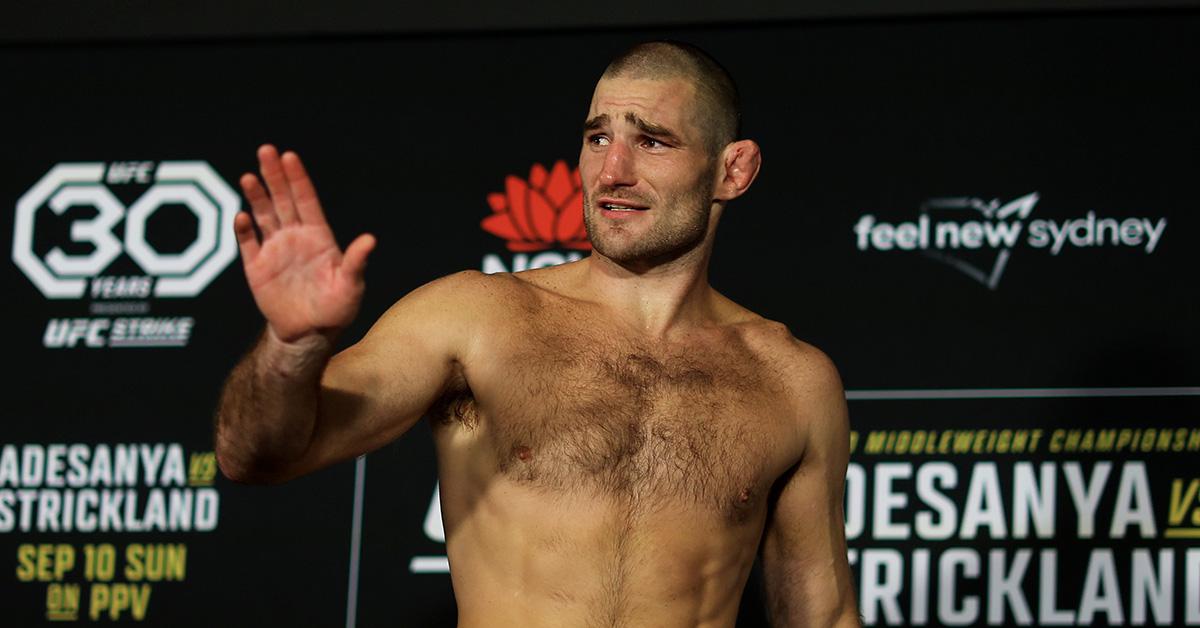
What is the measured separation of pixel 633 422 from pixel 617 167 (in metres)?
0.40

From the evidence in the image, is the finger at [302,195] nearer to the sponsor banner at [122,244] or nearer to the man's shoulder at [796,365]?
the man's shoulder at [796,365]

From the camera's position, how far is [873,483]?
3385 millimetres

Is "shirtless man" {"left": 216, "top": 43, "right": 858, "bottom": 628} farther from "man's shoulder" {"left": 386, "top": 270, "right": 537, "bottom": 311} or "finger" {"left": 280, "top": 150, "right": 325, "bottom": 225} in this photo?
"finger" {"left": 280, "top": 150, "right": 325, "bottom": 225}

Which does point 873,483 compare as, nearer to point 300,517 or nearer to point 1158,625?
point 1158,625

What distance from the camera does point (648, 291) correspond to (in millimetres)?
2652

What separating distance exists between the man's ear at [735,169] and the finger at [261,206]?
0.92 metres

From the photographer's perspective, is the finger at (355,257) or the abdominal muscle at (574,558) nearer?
the finger at (355,257)

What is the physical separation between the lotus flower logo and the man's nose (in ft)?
3.27

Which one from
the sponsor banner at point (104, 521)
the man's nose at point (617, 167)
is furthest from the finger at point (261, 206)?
the sponsor banner at point (104, 521)

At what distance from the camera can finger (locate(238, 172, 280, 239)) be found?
193 centimetres

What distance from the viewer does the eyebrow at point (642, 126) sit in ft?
8.42

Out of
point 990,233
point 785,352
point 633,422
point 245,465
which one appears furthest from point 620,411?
point 990,233

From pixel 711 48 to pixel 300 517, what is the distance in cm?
136

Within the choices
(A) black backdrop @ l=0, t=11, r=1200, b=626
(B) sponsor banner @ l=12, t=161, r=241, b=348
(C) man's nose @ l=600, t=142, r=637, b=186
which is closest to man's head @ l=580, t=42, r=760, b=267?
(C) man's nose @ l=600, t=142, r=637, b=186
